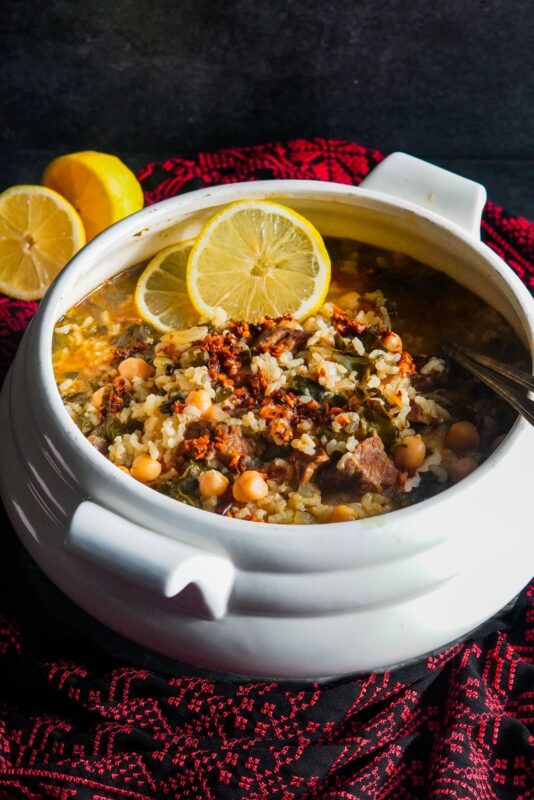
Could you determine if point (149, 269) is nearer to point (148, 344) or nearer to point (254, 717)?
point (148, 344)

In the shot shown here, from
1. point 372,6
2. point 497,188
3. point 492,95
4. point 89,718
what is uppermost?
point 372,6

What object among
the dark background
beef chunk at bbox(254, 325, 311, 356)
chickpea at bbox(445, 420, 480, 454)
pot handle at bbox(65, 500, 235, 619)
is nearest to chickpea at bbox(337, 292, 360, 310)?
beef chunk at bbox(254, 325, 311, 356)

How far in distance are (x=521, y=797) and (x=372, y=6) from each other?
2.29m

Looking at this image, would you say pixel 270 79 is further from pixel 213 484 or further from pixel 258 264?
pixel 213 484

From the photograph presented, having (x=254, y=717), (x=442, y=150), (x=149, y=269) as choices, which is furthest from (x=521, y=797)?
(x=442, y=150)

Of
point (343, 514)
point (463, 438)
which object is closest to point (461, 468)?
point (463, 438)

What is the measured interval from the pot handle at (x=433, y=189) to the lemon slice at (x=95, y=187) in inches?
30.4

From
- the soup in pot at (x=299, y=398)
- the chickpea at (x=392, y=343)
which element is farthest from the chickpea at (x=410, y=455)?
the chickpea at (x=392, y=343)

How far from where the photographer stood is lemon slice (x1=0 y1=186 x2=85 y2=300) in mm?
2602

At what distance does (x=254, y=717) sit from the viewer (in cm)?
177

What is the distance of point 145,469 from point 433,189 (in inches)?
35.5

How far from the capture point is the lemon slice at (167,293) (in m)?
2.16

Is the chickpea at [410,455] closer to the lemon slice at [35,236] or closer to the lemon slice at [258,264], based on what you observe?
the lemon slice at [258,264]

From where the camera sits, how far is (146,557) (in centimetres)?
149
